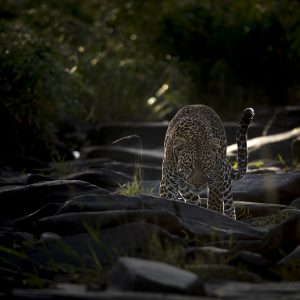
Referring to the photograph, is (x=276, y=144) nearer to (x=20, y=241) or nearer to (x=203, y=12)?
(x=20, y=241)

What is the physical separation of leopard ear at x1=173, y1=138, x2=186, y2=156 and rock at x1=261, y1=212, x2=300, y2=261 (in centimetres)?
229

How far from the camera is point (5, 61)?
13.4m

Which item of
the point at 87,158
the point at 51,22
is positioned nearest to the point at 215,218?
the point at 87,158

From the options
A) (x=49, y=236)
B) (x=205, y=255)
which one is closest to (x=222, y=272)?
(x=205, y=255)

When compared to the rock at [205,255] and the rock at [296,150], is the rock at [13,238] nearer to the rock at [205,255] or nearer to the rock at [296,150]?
the rock at [205,255]

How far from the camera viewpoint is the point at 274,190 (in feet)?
32.0

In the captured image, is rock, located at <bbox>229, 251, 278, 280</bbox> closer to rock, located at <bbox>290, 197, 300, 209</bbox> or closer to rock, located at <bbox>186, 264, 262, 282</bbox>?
rock, located at <bbox>186, 264, 262, 282</bbox>

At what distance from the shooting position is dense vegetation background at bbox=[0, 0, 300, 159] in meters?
19.1

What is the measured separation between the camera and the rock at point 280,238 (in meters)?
6.66

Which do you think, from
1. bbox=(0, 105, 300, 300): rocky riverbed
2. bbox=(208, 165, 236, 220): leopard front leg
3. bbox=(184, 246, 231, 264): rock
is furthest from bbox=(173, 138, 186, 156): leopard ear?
bbox=(184, 246, 231, 264): rock

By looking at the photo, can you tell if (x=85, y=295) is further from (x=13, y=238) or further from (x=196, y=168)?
(x=196, y=168)

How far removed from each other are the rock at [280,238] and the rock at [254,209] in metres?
2.12

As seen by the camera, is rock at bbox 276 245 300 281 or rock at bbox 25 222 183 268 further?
rock at bbox 25 222 183 268

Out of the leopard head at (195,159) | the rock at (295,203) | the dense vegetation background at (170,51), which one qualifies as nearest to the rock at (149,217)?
the leopard head at (195,159)
